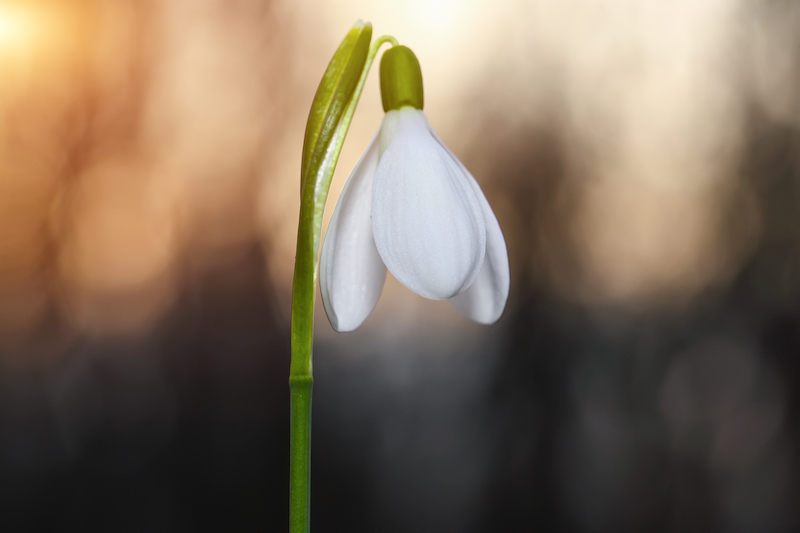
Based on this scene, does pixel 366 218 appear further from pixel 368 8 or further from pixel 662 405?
pixel 662 405

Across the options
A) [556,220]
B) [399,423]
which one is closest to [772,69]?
[556,220]

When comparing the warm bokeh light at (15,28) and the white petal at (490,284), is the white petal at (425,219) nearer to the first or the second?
the white petal at (490,284)

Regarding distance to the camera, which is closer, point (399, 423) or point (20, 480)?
point (20, 480)

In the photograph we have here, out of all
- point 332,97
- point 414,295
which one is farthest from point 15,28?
point 332,97

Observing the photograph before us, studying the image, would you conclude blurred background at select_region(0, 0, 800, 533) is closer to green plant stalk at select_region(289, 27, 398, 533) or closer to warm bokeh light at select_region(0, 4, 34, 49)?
warm bokeh light at select_region(0, 4, 34, 49)

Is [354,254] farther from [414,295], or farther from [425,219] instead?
[414,295]

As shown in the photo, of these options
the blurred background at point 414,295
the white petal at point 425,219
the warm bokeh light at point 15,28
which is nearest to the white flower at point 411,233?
the white petal at point 425,219

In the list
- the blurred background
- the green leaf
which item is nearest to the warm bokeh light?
the blurred background
